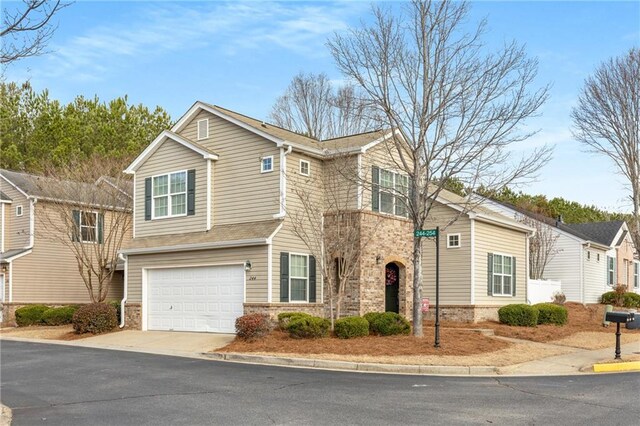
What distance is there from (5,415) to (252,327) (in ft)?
32.4

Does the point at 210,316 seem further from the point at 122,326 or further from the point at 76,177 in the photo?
the point at 76,177

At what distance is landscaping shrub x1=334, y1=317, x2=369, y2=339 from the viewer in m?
20.3

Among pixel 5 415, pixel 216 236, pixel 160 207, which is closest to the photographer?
pixel 5 415

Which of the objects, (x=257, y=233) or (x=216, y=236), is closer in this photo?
(x=257, y=233)

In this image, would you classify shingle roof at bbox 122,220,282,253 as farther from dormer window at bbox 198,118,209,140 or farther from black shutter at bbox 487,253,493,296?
black shutter at bbox 487,253,493,296

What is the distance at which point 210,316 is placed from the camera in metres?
23.7

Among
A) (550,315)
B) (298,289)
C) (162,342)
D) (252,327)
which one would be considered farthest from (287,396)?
(550,315)

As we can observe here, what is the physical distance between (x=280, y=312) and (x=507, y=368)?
8080 mm

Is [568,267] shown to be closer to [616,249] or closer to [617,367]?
[616,249]

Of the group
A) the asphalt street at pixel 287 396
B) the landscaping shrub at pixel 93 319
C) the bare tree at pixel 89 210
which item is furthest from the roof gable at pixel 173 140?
the asphalt street at pixel 287 396

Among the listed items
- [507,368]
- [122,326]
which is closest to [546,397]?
[507,368]

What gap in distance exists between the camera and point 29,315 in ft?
98.6

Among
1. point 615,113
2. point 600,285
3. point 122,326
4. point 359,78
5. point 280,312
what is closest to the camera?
point 359,78

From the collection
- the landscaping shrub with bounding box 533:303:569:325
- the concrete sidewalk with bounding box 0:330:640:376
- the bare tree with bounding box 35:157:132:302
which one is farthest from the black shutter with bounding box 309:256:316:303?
the bare tree with bounding box 35:157:132:302
